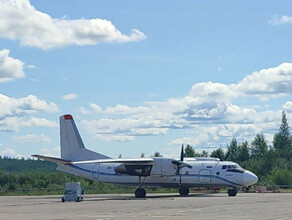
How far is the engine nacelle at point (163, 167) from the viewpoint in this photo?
167 feet

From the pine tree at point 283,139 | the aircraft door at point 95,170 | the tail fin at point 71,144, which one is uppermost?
the pine tree at point 283,139

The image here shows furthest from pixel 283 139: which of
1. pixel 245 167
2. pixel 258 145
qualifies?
pixel 245 167

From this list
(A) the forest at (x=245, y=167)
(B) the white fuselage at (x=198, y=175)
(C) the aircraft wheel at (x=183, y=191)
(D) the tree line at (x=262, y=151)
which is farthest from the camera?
(D) the tree line at (x=262, y=151)

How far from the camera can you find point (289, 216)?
25797 millimetres

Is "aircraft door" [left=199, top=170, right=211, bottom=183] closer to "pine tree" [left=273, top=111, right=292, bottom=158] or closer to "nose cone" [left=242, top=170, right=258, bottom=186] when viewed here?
"nose cone" [left=242, top=170, right=258, bottom=186]

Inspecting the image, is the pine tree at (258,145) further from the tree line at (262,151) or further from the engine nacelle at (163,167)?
the engine nacelle at (163,167)

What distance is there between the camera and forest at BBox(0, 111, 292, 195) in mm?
73812

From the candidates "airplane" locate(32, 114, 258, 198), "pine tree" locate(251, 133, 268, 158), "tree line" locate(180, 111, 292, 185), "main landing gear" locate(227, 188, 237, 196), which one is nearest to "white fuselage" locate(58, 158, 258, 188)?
"airplane" locate(32, 114, 258, 198)

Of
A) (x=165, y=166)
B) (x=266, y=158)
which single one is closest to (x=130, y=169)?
(x=165, y=166)

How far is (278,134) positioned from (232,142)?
11.9 metres

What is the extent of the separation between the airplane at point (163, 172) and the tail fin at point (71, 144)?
0.32ft

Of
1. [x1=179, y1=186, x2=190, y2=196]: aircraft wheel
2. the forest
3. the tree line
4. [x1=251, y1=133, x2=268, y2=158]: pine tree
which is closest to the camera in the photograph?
[x1=179, y1=186, x2=190, y2=196]: aircraft wheel

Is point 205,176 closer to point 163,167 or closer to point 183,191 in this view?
point 183,191

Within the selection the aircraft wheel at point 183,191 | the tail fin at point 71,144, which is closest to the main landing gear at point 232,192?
the aircraft wheel at point 183,191
